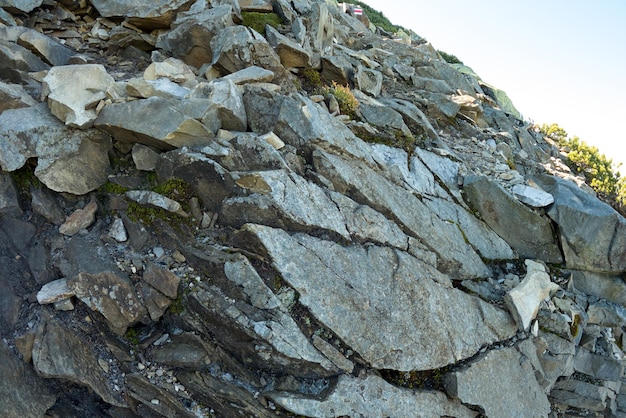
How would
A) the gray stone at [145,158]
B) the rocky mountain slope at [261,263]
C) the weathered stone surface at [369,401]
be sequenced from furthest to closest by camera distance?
the gray stone at [145,158], the rocky mountain slope at [261,263], the weathered stone surface at [369,401]

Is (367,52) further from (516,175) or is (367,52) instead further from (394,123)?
(516,175)

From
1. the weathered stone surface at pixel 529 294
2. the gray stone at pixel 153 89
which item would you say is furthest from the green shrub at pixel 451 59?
the gray stone at pixel 153 89

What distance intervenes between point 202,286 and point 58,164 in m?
4.19

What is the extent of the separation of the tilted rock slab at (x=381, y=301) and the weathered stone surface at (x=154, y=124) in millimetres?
2543

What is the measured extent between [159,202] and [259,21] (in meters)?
8.66

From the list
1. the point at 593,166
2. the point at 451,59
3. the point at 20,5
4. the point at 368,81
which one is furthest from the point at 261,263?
the point at 451,59

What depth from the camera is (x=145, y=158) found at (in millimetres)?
9297

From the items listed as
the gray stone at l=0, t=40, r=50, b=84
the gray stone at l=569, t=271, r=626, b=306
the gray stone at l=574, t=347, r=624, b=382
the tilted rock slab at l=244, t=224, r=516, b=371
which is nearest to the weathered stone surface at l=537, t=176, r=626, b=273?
the gray stone at l=569, t=271, r=626, b=306

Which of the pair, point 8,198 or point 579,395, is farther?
point 579,395

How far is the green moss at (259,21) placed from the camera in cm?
1436

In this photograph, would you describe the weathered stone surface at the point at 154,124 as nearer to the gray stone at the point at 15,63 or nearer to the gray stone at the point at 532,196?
the gray stone at the point at 15,63

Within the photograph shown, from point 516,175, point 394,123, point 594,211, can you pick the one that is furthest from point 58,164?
point 594,211

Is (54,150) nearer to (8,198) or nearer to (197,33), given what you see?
(8,198)

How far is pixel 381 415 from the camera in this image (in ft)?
26.0
